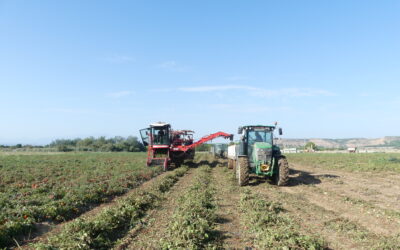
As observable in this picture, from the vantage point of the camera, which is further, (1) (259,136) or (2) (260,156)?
(1) (259,136)

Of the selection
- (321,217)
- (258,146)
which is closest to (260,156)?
(258,146)

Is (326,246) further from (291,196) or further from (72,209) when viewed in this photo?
(72,209)

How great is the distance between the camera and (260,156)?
12680mm

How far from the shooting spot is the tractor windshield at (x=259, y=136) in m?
13.6

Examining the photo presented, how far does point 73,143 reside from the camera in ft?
272

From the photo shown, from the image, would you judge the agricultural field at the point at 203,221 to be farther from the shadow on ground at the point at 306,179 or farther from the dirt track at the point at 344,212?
the shadow on ground at the point at 306,179

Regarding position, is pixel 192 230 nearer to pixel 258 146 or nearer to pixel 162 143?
pixel 258 146

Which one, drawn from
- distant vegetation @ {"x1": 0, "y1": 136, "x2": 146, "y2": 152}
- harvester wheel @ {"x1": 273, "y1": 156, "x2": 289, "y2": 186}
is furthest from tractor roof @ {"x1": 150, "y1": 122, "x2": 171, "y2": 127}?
distant vegetation @ {"x1": 0, "y1": 136, "x2": 146, "y2": 152}

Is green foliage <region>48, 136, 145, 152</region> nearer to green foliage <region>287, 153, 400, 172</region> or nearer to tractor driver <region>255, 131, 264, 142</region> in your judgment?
green foliage <region>287, 153, 400, 172</region>

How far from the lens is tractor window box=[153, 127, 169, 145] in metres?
21.9

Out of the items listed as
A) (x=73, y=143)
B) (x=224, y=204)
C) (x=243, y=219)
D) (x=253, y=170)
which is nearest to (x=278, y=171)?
(x=253, y=170)

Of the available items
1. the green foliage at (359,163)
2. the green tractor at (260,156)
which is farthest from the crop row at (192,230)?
the green foliage at (359,163)

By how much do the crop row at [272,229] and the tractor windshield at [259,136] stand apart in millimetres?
5166

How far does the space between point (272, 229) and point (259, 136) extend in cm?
783
